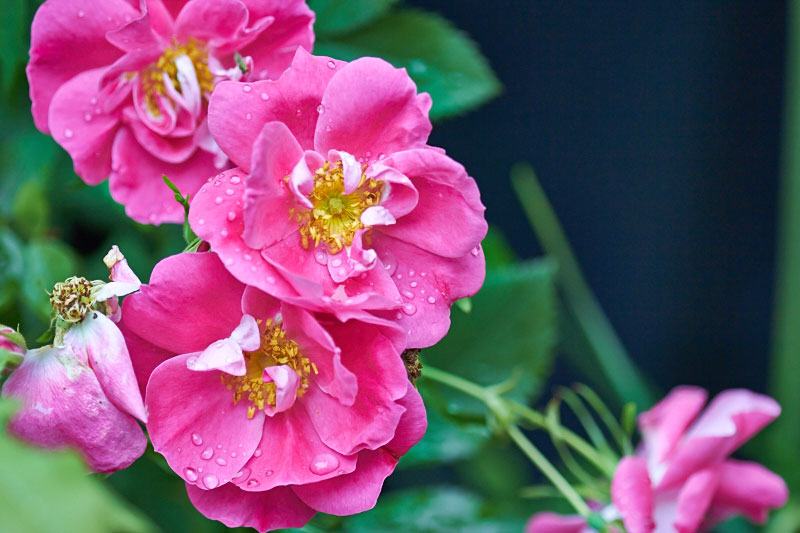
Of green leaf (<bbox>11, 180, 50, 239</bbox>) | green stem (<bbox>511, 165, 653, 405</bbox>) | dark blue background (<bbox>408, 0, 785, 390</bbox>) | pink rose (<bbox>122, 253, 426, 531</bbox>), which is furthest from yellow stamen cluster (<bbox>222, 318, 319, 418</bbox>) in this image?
dark blue background (<bbox>408, 0, 785, 390</bbox>)

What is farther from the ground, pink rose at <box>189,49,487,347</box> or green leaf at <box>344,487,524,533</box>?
pink rose at <box>189,49,487,347</box>

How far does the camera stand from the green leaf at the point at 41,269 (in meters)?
0.45

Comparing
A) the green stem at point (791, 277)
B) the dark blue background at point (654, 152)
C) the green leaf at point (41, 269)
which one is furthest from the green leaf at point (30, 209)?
the green stem at point (791, 277)

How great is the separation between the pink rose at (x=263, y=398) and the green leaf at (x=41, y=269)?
0.17 m

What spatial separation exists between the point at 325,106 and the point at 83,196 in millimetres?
404

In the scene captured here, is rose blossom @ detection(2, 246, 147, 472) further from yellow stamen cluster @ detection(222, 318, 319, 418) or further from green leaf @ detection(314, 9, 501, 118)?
green leaf @ detection(314, 9, 501, 118)

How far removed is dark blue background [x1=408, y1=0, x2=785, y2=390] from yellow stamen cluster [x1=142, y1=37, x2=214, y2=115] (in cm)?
62

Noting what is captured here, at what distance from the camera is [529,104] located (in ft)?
3.52

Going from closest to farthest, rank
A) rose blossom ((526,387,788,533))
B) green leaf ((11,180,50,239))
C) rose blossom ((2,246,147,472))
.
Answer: rose blossom ((2,246,147,472)) < rose blossom ((526,387,788,533)) < green leaf ((11,180,50,239))

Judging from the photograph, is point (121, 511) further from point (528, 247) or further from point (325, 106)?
point (528, 247)

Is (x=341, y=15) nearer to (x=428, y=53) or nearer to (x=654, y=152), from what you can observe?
(x=428, y=53)


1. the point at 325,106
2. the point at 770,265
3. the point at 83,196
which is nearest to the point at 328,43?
the point at 325,106

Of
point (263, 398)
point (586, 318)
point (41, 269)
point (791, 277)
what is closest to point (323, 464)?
point (263, 398)

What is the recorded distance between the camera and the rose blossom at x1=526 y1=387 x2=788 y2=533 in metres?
0.39
